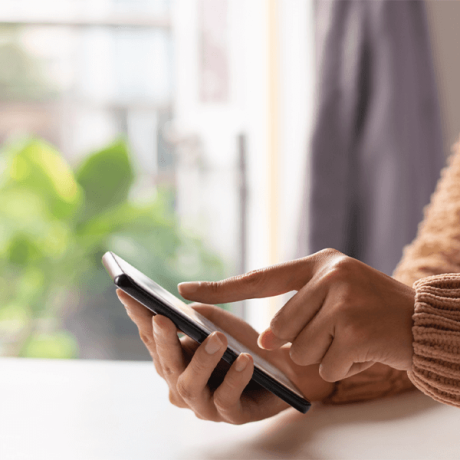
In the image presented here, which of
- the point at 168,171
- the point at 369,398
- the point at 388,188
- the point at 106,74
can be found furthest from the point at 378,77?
the point at 106,74

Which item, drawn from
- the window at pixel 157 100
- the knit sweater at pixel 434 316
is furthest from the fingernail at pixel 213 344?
the window at pixel 157 100

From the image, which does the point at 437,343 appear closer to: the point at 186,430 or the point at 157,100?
the point at 186,430

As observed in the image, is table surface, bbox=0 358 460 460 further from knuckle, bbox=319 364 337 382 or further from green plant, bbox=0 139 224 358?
green plant, bbox=0 139 224 358

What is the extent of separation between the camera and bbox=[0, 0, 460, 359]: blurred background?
106 centimetres

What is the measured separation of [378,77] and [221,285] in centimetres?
85

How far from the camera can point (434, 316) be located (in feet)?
1.08

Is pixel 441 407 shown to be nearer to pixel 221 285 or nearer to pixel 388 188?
pixel 221 285

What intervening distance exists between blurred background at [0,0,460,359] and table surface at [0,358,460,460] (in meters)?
A: 0.65

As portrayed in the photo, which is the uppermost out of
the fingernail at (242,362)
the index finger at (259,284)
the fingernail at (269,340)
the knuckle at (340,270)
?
the knuckle at (340,270)

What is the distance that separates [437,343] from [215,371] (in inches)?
7.3

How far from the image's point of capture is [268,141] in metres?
1.50

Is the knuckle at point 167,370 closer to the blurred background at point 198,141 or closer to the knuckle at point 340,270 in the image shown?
the knuckle at point 340,270

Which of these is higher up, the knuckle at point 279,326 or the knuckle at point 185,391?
the knuckle at point 279,326

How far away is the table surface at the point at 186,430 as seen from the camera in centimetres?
36
